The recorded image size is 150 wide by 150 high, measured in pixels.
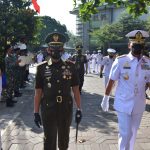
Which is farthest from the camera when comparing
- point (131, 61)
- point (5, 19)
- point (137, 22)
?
point (137, 22)

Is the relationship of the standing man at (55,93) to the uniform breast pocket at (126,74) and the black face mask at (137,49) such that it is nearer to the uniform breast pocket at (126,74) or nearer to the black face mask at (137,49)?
the uniform breast pocket at (126,74)

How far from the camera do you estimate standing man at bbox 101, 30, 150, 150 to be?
5.74 metres

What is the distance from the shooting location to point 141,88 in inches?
229

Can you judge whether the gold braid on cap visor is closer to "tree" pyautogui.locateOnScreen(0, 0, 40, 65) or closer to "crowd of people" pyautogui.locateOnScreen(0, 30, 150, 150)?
"crowd of people" pyautogui.locateOnScreen(0, 30, 150, 150)

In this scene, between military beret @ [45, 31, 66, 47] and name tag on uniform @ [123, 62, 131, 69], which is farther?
name tag on uniform @ [123, 62, 131, 69]

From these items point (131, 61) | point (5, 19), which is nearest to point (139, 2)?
point (131, 61)

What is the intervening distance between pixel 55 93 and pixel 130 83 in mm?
1156

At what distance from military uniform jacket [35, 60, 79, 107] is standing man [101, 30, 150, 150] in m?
0.86

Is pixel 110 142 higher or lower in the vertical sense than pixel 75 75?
lower

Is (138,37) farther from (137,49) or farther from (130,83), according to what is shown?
(130,83)

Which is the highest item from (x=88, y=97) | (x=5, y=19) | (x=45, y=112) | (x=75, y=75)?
(x=5, y=19)

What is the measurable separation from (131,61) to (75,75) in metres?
0.89

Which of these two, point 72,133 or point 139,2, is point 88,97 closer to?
point 139,2

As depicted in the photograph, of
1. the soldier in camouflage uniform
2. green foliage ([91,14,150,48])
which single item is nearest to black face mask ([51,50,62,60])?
the soldier in camouflage uniform
